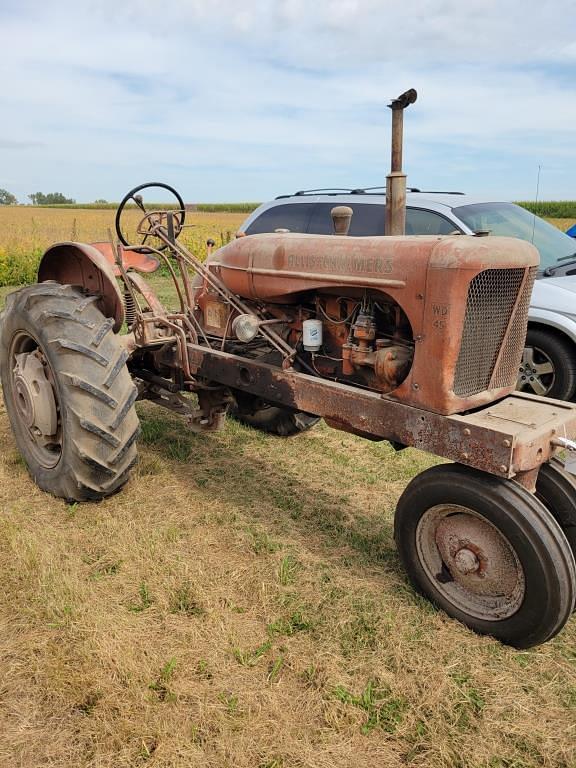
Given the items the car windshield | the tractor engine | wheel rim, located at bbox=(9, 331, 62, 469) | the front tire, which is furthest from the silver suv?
wheel rim, located at bbox=(9, 331, 62, 469)

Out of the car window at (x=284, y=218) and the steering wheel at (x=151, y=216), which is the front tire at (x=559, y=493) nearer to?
the steering wheel at (x=151, y=216)

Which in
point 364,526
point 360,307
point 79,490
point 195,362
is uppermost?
point 360,307

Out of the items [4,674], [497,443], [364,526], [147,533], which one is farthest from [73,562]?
[497,443]

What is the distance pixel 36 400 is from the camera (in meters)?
3.35

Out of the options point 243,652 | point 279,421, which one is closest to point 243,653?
point 243,652

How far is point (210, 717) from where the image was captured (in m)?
2.00

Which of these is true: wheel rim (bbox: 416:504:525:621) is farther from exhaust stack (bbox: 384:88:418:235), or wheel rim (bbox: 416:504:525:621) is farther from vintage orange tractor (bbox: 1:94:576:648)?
exhaust stack (bbox: 384:88:418:235)

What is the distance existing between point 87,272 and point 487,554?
2682 mm

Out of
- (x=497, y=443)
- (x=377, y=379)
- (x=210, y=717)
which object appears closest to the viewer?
(x=210, y=717)

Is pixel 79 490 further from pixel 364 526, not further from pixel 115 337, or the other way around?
pixel 364 526

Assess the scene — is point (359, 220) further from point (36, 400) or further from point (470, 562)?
point (470, 562)

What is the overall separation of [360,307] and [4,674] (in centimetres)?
200

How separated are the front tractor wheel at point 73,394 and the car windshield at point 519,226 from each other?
332cm

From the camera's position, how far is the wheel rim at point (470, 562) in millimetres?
2354
